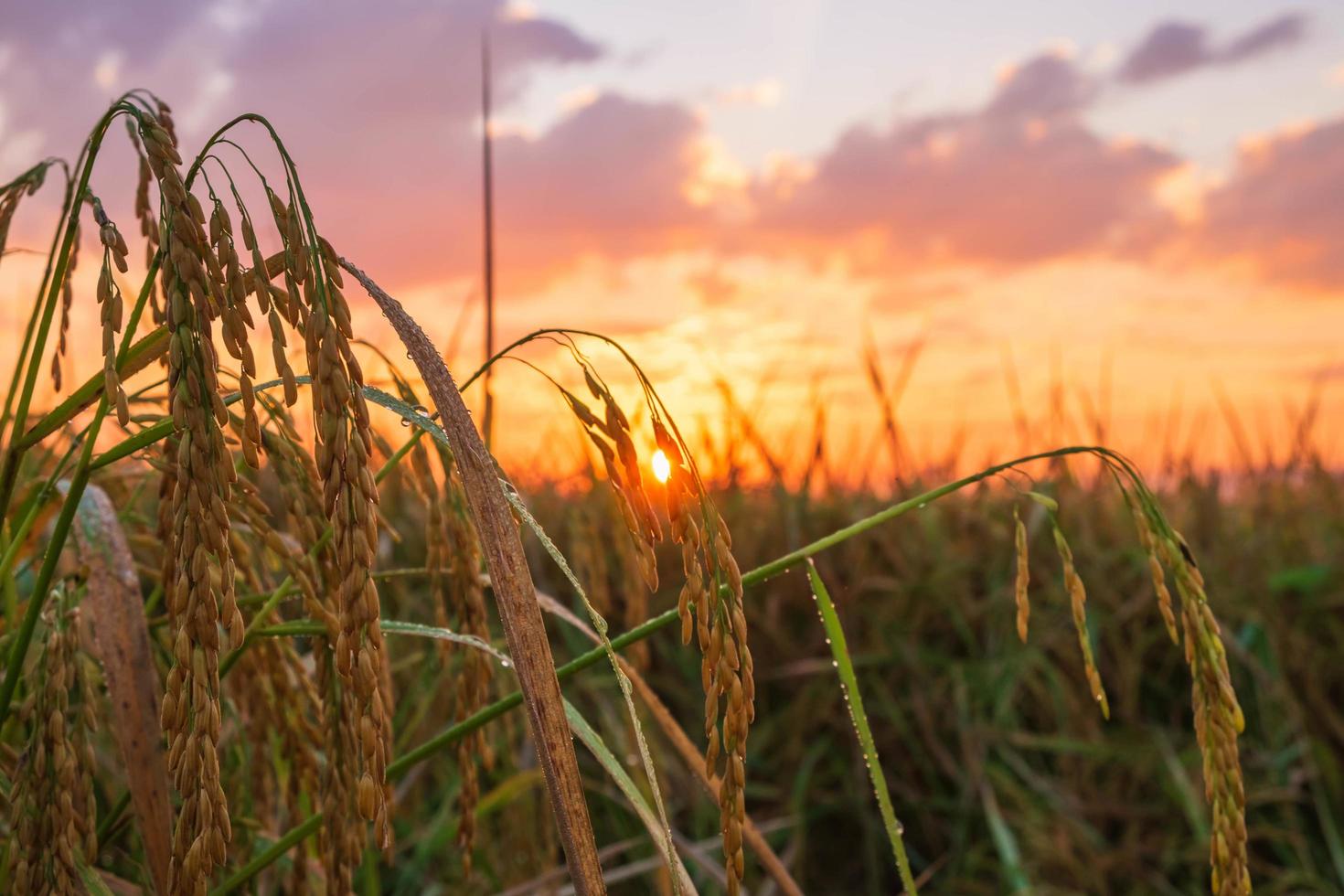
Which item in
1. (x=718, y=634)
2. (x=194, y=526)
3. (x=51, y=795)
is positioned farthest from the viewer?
(x=51, y=795)

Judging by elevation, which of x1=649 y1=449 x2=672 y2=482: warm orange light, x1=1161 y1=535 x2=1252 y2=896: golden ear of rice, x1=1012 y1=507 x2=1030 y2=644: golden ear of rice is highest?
x1=649 y1=449 x2=672 y2=482: warm orange light

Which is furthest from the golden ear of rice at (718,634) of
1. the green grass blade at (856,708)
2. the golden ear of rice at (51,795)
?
the golden ear of rice at (51,795)

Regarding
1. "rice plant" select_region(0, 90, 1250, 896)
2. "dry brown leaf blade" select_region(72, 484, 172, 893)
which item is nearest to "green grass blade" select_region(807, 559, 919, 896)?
"rice plant" select_region(0, 90, 1250, 896)

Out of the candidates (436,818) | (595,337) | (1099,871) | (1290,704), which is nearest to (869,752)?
(595,337)

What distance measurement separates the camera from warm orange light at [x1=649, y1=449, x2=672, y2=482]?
0.84 m

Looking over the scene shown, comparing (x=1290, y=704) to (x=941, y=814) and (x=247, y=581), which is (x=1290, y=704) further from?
(x=247, y=581)

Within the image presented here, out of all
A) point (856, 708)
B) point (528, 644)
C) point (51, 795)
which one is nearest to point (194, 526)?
point (528, 644)

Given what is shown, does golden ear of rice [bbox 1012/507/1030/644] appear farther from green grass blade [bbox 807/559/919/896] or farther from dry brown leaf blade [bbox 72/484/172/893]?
dry brown leaf blade [bbox 72/484/172/893]

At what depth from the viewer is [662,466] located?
0.86m

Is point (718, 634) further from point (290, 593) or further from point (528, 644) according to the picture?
point (290, 593)

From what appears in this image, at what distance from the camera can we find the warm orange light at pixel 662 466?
2.77 feet

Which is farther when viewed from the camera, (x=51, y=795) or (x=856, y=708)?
(x=856, y=708)

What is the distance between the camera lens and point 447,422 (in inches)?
32.9

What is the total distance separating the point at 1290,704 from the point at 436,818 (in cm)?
237
